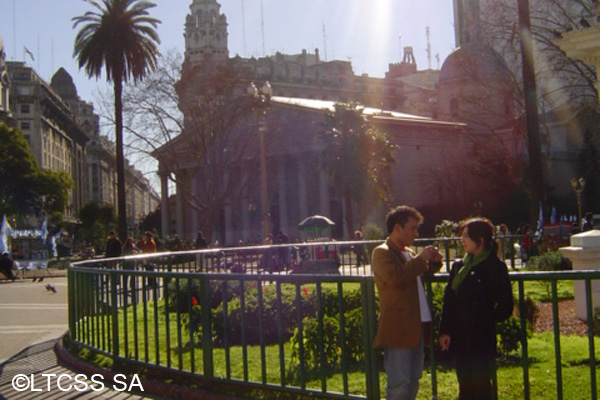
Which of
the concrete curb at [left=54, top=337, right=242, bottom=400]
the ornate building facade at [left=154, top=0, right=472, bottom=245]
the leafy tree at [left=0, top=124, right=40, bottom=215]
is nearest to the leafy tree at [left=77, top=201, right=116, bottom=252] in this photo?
the ornate building facade at [left=154, top=0, right=472, bottom=245]

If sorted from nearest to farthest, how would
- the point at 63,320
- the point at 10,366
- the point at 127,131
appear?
the point at 10,366 → the point at 63,320 → the point at 127,131

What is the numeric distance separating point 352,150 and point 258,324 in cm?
3821

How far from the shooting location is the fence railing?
19.4ft

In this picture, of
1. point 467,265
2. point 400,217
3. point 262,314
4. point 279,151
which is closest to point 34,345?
point 262,314

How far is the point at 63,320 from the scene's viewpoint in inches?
602

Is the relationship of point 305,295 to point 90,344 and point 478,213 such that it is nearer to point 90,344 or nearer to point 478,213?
point 90,344

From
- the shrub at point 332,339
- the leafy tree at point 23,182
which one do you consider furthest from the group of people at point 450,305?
the leafy tree at point 23,182

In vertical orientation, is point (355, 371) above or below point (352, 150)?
below

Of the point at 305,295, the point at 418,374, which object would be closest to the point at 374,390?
the point at 418,374

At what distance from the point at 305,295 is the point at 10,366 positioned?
4.69m

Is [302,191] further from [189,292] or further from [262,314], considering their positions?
[262,314]

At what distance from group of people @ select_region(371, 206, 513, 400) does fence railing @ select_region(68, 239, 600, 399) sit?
427 mm

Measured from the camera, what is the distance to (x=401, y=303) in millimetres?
5070

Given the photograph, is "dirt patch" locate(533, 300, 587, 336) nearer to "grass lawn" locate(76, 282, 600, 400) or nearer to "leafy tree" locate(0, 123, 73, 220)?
"grass lawn" locate(76, 282, 600, 400)
